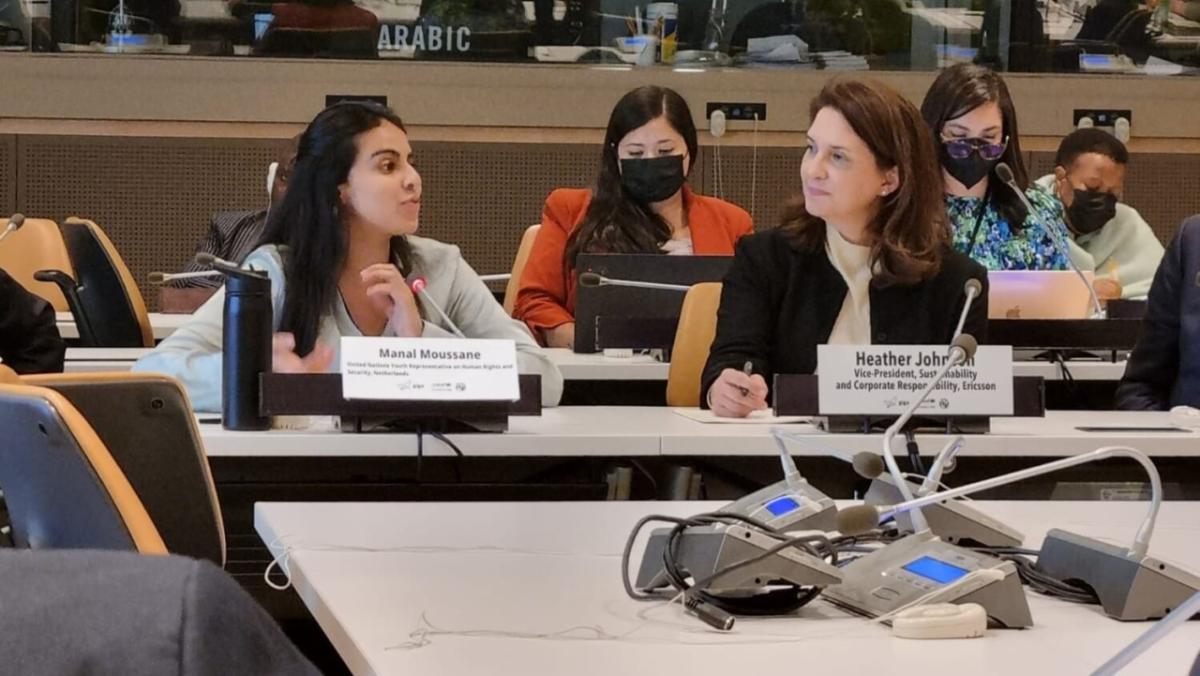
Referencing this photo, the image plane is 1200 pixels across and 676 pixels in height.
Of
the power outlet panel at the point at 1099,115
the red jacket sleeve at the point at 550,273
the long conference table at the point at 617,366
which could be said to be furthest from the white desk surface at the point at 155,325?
the power outlet panel at the point at 1099,115

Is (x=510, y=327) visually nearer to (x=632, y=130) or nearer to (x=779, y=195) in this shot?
(x=632, y=130)

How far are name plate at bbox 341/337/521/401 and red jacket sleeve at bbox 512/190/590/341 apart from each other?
2.24 metres

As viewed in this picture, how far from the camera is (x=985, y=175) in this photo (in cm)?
459

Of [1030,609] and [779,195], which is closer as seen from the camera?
[1030,609]

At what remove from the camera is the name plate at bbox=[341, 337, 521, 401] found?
2793 millimetres

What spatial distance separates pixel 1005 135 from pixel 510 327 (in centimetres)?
159

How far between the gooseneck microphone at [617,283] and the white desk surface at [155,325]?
1.37 m

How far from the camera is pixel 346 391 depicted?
9.21 feet

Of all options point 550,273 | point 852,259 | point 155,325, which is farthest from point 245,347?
point 550,273

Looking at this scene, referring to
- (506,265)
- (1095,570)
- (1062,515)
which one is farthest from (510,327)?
(506,265)

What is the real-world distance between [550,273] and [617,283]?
1.33 m

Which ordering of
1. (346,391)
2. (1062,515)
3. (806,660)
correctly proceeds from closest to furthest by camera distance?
1. (806,660)
2. (1062,515)
3. (346,391)

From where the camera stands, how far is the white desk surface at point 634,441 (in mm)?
2793

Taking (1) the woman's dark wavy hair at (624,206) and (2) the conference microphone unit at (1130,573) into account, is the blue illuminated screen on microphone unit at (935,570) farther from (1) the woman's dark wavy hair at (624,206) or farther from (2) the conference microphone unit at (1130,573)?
(1) the woman's dark wavy hair at (624,206)
